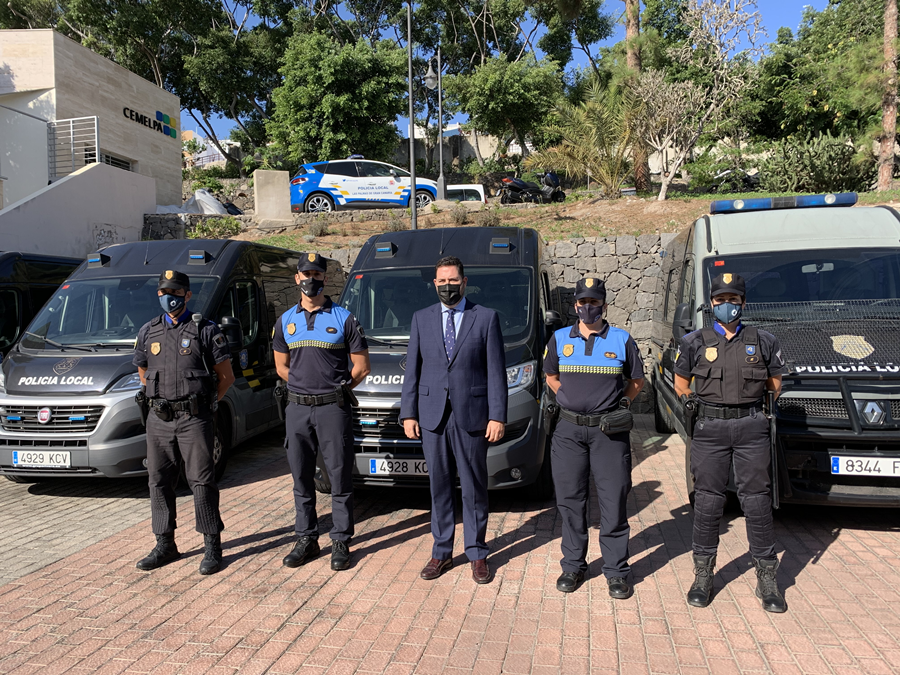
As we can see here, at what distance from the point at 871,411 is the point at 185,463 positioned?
15.4 feet

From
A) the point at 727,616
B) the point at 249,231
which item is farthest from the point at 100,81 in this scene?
the point at 727,616

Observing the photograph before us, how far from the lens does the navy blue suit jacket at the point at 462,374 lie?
414 cm

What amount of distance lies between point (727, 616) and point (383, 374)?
2.97m

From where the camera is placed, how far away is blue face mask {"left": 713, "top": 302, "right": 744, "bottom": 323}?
3.91 meters

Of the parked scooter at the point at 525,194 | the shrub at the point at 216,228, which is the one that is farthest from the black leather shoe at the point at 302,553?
the parked scooter at the point at 525,194

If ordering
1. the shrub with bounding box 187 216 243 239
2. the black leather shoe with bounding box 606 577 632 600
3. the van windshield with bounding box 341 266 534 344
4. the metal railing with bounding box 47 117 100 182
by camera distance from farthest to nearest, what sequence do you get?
the metal railing with bounding box 47 117 100 182 → the shrub with bounding box 187 216 243 239 → the van windshield with bounding box 341 266 534 344 → the black leather shoe with bounding box 606 577 632 600

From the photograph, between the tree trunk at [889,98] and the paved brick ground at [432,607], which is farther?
the tree trunk at [889,98]

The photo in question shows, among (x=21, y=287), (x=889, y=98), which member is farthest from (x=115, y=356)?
(x=889, y=98)

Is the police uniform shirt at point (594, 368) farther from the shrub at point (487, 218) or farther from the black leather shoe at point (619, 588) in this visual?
the shrub at point (487, 218)

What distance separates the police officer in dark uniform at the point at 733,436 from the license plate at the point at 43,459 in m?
5.05

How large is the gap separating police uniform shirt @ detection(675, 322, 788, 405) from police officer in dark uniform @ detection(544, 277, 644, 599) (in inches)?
15.4

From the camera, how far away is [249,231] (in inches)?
706

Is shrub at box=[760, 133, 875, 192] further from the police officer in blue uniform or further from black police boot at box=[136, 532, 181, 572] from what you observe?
black police boot at box=[136, 532, 181, 572]

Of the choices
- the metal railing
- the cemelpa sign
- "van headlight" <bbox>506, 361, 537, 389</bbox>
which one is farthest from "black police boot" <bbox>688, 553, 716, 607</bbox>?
the cemelpa sign
